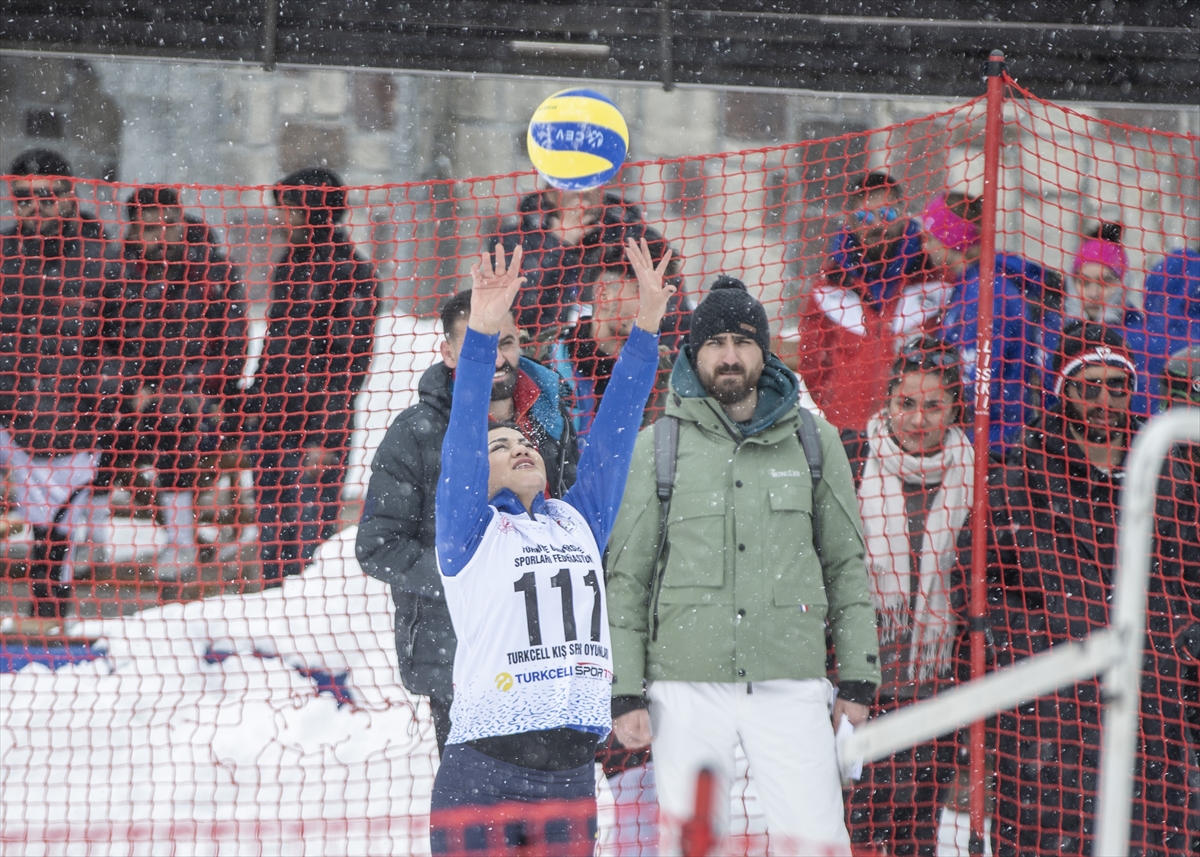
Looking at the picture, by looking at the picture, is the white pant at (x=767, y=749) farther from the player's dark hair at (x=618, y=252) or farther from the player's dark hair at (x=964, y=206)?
the player's dark hair at (x=964, y=206)

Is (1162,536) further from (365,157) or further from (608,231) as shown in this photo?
(365,157)

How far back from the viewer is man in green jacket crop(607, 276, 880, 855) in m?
4.19

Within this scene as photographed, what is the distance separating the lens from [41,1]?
700 cm

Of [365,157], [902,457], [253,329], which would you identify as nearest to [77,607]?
[253,329]

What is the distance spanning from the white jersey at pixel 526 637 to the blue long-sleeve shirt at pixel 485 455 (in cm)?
8

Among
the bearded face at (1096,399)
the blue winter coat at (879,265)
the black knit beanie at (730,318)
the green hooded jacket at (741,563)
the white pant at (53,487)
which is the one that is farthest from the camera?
the white pant at (53,487)

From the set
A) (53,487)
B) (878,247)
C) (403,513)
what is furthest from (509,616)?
(53,487)

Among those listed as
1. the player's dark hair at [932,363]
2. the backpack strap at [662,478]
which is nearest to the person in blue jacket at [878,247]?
the player's dark hair at [932,363]

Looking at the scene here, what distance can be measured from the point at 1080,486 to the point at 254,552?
12.7 ft

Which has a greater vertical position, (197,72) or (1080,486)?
(197,72)

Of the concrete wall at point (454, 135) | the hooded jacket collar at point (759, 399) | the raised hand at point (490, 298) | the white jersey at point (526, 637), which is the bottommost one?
the white jersey at point (526, 637)

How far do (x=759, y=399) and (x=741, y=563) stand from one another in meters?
0.63

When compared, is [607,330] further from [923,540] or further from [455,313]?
[923,540]

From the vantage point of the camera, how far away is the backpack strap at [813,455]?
4.49 metres
